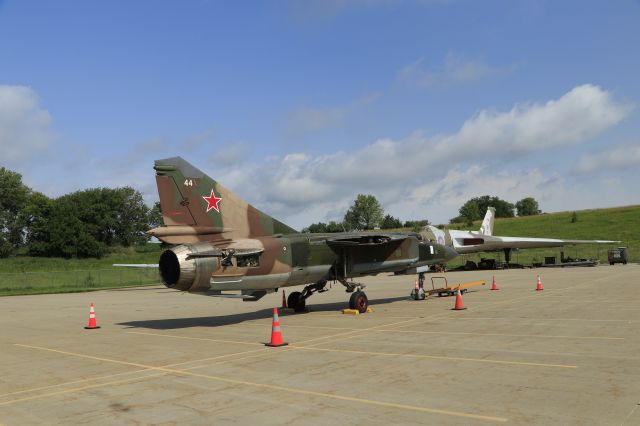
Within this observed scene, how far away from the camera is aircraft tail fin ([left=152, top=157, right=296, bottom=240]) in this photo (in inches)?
628

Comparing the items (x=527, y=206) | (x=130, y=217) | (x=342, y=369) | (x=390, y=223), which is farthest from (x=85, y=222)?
(x=527, y=206)

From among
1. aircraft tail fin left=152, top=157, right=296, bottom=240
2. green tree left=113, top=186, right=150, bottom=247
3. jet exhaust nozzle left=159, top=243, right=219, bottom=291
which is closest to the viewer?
jet exhaust nozzle left=159, top=243, right=219, bottom=291

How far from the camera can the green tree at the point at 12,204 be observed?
102188mm

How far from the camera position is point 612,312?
1653 centimetres

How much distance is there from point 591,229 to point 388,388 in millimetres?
77030

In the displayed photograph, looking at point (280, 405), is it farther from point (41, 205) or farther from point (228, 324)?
point (41, 205)

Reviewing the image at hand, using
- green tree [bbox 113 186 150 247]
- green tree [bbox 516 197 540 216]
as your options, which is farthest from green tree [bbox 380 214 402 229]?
green tree [bbox 516 197 540 216]

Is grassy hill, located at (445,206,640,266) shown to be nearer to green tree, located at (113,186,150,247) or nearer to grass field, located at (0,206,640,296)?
grass field, located at (0,206,640,296)

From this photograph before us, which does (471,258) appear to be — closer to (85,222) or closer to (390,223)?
(390,223)

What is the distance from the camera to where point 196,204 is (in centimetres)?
1628

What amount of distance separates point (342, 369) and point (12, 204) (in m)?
117

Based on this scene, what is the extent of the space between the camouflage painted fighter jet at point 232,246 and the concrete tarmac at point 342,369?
1.47 m

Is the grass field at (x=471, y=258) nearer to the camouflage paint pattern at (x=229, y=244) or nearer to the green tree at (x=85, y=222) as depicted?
the green tree at (x=85, y=222)

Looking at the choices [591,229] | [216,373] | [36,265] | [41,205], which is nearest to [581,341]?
[216,373]
